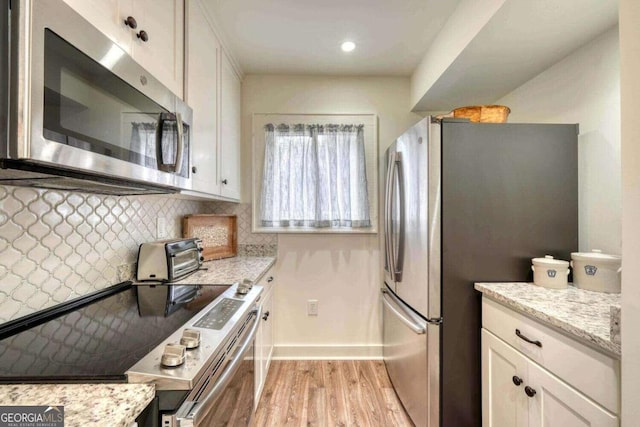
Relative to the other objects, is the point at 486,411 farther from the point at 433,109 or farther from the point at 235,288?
the point at 433,109

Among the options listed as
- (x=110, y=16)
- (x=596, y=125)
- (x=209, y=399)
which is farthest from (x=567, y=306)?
(x=110, y=16)

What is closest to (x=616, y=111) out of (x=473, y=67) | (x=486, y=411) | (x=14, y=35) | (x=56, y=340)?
(x=473, y=67)

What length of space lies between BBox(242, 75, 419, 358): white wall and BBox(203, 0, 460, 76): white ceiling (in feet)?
0.47

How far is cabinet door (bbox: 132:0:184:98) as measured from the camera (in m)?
1.05

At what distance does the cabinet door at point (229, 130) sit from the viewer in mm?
1962

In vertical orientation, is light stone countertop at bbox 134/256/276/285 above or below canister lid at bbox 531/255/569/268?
below

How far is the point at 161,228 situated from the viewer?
1.82 meters

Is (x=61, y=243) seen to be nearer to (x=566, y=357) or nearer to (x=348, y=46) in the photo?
(x=566, y=357)

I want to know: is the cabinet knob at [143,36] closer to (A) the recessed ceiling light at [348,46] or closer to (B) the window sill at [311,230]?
(A) the recessed ceiling light at [348,46]

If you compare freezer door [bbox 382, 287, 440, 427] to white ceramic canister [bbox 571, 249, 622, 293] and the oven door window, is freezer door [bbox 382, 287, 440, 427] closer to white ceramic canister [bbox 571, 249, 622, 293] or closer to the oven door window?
white ceramic canister [bbox 571, 249, 622, 293]

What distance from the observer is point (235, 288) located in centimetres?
140

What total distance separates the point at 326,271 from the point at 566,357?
175cm

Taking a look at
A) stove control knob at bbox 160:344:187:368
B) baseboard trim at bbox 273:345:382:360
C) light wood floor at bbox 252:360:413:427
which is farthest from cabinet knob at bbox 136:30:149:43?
baseboard trim at bbox 273:345:382:360

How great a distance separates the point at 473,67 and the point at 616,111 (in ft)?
2.41
